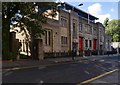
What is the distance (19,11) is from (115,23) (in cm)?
9549

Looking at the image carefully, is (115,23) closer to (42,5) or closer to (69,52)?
(69,52)

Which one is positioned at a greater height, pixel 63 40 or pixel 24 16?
pixel 24 16

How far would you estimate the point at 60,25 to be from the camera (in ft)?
167

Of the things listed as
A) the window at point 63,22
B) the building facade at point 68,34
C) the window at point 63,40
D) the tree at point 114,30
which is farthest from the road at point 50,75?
the tree at point 114,30

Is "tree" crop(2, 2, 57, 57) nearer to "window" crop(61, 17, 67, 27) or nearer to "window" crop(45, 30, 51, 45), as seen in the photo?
"window" crop(45, 30, 51, 45)

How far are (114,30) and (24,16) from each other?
92.0 meters

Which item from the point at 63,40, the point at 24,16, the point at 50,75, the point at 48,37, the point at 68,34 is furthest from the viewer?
the point at 68,34

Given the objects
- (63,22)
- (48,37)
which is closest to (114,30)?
(63,22)

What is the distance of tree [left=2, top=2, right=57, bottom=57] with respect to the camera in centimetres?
3103

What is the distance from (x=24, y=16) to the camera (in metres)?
32.7

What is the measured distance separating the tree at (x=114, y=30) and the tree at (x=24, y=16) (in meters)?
88.0

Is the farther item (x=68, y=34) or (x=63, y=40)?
(x=68, y=34)

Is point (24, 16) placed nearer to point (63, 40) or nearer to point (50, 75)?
point (50, 75)

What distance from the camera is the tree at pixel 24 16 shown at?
102 feet
